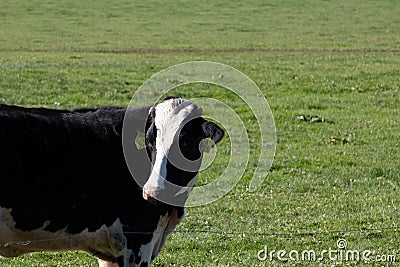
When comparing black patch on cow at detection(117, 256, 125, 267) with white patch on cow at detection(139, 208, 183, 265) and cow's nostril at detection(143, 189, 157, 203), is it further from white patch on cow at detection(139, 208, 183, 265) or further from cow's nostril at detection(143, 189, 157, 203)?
cow's nostril at detection(143, 189, 157, 203)

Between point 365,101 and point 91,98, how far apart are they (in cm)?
670

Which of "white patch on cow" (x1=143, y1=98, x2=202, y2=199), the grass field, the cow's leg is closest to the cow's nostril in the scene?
"white patch on cow" (x1=143, y1=98, x2=202, y2=199)

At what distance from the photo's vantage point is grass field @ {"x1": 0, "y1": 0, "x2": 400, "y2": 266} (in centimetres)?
963

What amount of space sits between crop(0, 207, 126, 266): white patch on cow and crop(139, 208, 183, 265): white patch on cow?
0.65 feet

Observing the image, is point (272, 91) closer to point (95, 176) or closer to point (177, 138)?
point (177, 138)

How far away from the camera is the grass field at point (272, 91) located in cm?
963

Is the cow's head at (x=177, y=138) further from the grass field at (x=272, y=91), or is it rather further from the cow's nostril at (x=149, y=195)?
the grass field at (x=272, y=91)

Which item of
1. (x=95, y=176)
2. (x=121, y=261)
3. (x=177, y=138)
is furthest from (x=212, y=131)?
(x=121, y=261)

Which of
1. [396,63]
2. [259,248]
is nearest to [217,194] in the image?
[259,248]

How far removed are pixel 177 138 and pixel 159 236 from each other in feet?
3.00

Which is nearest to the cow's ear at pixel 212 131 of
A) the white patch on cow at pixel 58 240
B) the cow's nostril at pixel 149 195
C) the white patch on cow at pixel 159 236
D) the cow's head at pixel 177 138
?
the cow's head at pixel 177 138

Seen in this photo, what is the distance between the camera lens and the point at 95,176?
699 centimetres

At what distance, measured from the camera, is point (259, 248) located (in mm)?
9242

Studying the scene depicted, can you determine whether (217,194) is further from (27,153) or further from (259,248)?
(27,153)
